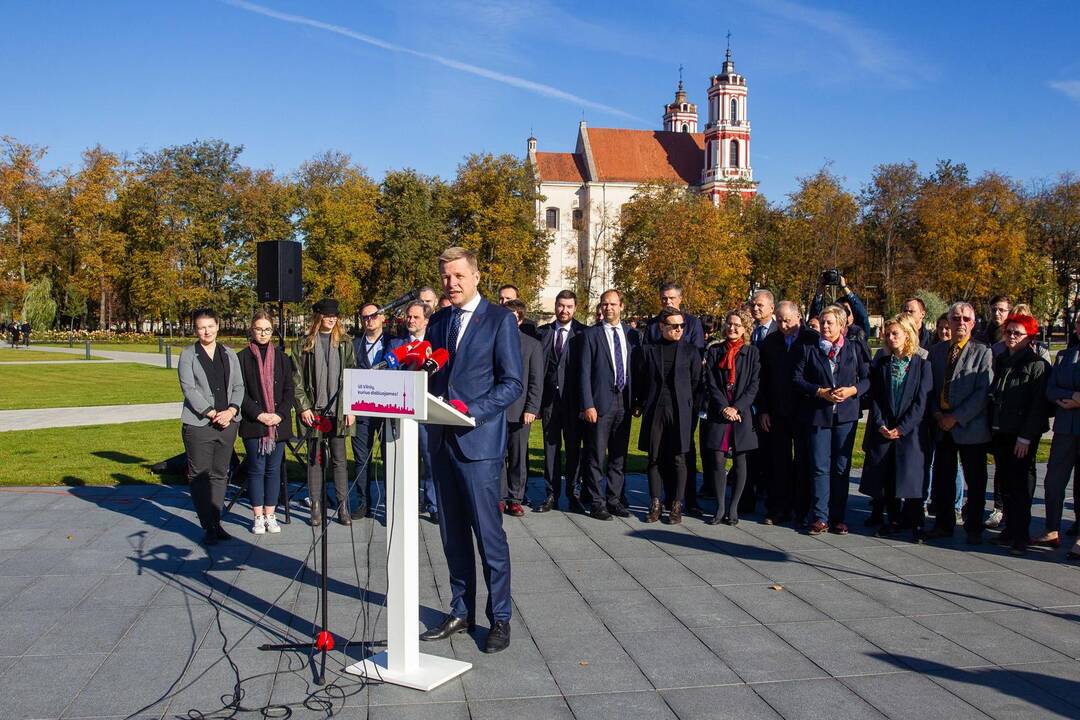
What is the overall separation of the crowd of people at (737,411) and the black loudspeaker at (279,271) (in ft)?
1.05

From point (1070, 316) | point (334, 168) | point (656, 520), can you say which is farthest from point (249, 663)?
point (334, 168)

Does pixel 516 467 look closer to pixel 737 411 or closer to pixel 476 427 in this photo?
pixel 737 411

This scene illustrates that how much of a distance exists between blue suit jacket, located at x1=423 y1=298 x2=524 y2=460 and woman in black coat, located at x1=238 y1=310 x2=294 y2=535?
10.3ft

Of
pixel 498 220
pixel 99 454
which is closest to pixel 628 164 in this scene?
pixel 498 220

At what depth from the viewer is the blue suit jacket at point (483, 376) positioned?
4.65 meters

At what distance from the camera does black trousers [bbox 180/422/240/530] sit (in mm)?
6910

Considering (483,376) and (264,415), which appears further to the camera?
(264,415)

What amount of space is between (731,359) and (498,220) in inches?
1929

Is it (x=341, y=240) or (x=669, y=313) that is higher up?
(x=341, y=240)

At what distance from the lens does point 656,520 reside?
805 cm

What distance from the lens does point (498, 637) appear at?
4746mm

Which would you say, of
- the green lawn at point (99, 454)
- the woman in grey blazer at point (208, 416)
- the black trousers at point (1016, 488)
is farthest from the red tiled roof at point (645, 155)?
the woman in grey blazer at point (208, 416)

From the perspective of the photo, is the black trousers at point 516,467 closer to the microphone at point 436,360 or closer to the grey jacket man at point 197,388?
the grey jacket man at point 197,388

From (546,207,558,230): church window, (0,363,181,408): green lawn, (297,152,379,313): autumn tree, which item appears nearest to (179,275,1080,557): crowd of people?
(0,363,181,408): green lawn
